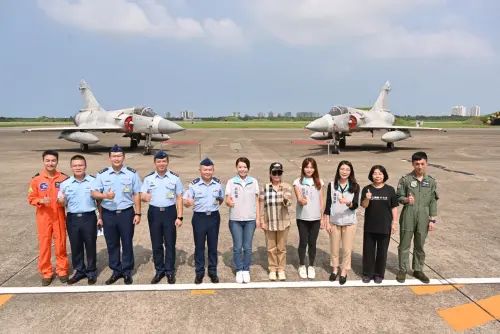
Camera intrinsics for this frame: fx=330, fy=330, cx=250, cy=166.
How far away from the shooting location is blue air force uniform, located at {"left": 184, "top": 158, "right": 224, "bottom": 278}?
448cm

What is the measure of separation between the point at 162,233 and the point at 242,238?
1.11m

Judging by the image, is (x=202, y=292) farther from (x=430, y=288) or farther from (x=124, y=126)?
(x=124, y=126)

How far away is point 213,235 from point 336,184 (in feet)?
6.10

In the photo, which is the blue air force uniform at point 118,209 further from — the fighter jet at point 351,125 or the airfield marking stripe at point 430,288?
the fighter jet at point 351,125

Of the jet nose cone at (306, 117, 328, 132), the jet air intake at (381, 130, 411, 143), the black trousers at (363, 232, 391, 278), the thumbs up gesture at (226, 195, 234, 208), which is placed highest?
the jet nose cone at (306, 117, 328, 132)

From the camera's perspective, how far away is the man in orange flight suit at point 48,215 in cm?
438

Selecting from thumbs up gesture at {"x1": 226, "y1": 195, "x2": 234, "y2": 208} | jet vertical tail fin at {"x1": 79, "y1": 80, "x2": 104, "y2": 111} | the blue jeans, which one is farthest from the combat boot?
jet vertical tail fin at {"x1": 79, "y1": 80, "x2": 104, "y2": 111}

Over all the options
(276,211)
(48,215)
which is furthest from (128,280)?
(276,211)

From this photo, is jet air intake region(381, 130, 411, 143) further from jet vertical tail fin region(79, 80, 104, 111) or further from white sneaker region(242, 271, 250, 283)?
jet vertical tail fin region(79, 80, 104, 111)

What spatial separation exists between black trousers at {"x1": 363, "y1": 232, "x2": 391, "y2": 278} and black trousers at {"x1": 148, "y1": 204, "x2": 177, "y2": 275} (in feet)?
8.88

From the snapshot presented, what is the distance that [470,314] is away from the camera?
3814 millimetres

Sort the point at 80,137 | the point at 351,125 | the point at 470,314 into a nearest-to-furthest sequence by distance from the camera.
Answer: the point at 470,314, the point at 80,137, the point at 351,125

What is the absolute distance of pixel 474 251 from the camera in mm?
5773

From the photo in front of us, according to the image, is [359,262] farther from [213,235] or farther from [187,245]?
[187,245]
